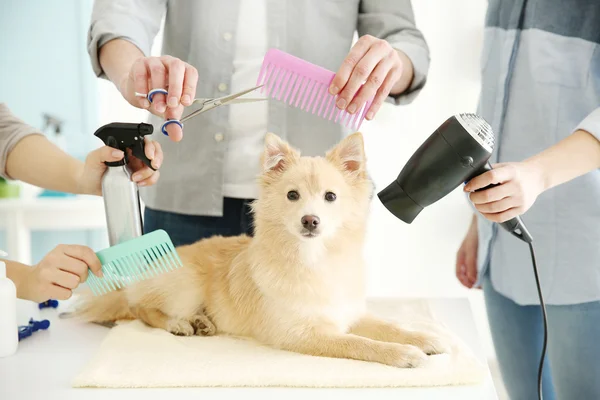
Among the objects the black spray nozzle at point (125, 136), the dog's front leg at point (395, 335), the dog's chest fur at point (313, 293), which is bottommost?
the dog's front leg at point (395, 335)

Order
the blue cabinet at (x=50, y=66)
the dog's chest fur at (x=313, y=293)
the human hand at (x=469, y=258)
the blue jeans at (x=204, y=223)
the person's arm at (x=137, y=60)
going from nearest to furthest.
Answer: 1. the person's arm at (x=137, y=60)
2. the dog's chest fur at (x=313, y=293)
3. the blue jeans at (x=204, y=223)
4. the human hand at (x=469, y=258)
5. the blue cabinet at (x=50, y=66)

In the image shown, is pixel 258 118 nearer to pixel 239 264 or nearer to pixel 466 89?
pixel 239 264

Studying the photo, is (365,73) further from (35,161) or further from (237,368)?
(35,161)

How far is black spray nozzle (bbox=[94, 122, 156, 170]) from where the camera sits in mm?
1059

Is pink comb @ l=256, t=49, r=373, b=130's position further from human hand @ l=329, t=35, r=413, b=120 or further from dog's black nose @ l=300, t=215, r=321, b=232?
dog's black nose @ l=300, t=215, r=321, b=232

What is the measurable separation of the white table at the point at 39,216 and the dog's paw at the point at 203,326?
189 centimetres

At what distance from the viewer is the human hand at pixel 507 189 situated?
38.8 inches

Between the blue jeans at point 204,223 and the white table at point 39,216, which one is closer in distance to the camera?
the blue jeans at point 204,223

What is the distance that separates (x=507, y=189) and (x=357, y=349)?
380mm

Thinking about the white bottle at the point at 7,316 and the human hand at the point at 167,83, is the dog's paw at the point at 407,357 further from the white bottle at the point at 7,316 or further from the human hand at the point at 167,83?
the white bottle at the point at 7,316

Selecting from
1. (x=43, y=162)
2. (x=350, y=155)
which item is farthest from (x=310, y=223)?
(x=43, y=162)

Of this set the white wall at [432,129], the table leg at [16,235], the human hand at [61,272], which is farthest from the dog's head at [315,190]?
the table leg at [16,235]

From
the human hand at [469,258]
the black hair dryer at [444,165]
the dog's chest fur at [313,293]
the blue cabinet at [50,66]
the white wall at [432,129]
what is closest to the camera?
the black hair dryer at [444,165]

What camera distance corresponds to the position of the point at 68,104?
132 inches
